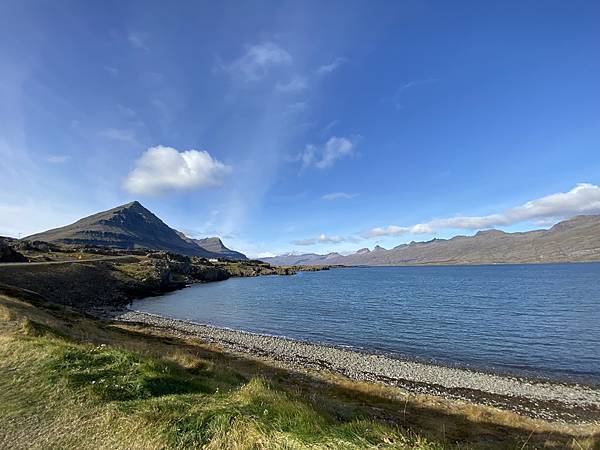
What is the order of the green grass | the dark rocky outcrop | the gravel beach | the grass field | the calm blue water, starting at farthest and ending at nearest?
the dark rocky outcrop, the calm blue water, the gravel beach, the grass field, the green grass

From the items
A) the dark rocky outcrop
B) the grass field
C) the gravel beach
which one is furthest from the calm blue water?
the dark rocky outcrop

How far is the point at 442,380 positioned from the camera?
92.0ft

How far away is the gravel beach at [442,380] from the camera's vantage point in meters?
23.1

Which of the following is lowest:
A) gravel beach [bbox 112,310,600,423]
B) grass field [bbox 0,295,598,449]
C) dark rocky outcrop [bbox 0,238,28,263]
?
gravel beach [bbox 112,310,600,423]

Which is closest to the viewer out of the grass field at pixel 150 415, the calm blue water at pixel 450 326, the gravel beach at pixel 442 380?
the grass field at pixel 150 415

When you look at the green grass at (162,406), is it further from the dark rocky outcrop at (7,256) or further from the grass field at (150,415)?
the dark rocky outcrop at (7,256)

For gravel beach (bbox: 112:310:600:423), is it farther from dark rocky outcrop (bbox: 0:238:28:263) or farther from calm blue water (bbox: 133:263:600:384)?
dark rocky outcrop (bbox: 0:238:28:263)

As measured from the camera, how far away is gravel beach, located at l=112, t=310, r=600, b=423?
23098 millimetres

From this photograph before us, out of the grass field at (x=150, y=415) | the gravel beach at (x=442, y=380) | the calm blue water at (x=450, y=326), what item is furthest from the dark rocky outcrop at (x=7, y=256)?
the grass field at (x=150, y=415)

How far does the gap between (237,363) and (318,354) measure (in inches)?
380

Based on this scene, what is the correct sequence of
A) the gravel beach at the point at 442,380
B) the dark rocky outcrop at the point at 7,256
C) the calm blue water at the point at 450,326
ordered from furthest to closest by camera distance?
1. the dark rocky outcrop at the point at 7,256
2. the calm blue water at the point at 450,326
3. the gravel beach at the point at 442,380

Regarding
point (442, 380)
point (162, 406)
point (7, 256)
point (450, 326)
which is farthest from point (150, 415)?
point (7, 256)

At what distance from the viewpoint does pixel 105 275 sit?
94.6m

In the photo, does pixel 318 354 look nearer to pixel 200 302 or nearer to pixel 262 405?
pixel 262 405
